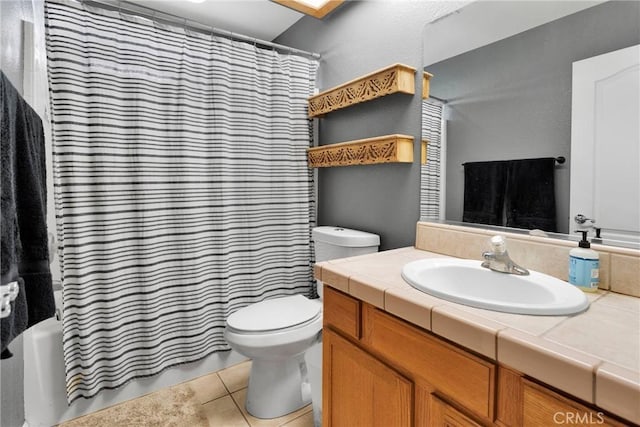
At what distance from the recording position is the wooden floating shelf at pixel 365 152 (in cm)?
153

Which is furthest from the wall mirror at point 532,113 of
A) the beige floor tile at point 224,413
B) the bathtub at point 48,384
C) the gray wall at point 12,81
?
the bathtub at point 48,384

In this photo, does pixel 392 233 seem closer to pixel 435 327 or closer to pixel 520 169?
pixel 520 169

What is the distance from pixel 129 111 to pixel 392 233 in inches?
57.8

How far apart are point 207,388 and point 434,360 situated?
1.48 metres

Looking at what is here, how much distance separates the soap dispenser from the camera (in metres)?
0.89

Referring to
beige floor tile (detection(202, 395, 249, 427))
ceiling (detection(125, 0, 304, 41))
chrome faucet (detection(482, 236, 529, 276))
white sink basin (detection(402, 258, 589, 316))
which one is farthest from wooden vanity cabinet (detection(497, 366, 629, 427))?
ceiling (detection(125, 0, 304, 41))

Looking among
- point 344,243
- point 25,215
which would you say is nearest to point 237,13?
point 344,243

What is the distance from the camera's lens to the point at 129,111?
5.20ft

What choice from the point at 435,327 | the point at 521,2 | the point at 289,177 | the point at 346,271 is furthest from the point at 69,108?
the point at 521,2

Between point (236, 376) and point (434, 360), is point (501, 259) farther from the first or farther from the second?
point (236, 376)

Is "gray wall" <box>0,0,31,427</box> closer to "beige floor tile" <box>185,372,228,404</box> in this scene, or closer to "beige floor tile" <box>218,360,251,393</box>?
"beige floor tile" <box>185,372,228,404</box>

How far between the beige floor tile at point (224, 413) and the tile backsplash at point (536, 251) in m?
1.20

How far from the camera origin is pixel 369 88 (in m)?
1.63

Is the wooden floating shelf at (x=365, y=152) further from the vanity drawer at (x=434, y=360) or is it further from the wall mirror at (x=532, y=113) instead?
the vanity drawer at (x=434, y=360)
